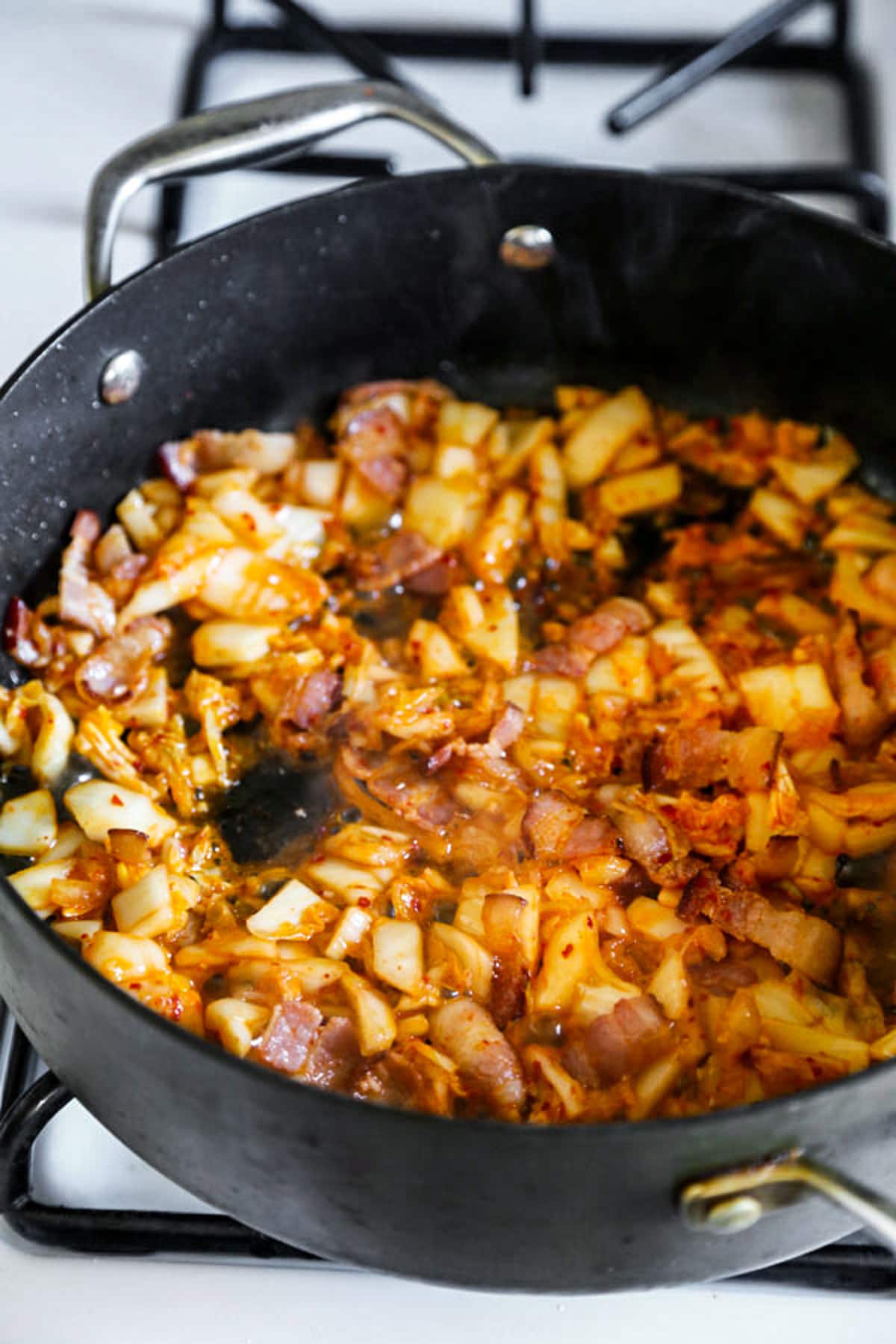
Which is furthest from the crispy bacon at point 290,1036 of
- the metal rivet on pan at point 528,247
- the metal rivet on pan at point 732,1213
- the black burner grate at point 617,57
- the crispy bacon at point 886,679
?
the black burner grate at point 617,57

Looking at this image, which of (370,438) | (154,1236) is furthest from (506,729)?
(154,1236)

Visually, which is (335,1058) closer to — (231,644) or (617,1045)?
(617,1045)

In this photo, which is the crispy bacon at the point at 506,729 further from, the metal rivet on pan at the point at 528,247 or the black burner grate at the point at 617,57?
the black burner grate at the point at 617,57

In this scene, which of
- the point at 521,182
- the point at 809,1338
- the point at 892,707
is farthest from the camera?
the point at 521,182

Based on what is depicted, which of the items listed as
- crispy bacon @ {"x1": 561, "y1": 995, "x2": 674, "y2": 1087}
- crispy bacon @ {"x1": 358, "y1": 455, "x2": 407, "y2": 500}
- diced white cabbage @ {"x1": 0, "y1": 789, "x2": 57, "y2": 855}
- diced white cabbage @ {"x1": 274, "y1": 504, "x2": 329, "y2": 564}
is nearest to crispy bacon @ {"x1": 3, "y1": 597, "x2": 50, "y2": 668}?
diced white cabbage @ {"x1": 0, "y1": 789, "x2": 57, "y2": 855}

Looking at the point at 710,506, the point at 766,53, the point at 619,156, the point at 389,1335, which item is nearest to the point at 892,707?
the point at 710,506

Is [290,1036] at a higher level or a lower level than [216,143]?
lower

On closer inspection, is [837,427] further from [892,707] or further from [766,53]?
[766,53]
